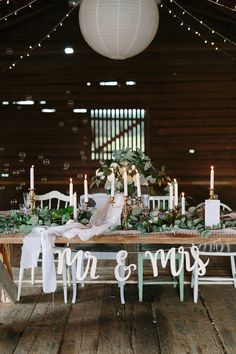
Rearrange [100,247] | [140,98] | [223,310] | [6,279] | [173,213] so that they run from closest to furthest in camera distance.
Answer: [173,213] < [223,310] < [6,279] < [100,247] < [140,98]

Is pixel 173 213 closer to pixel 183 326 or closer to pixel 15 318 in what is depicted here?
pixel 183 326

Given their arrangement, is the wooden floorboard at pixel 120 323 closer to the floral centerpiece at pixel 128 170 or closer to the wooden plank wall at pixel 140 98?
the floral centerpiece at pixel 128 170

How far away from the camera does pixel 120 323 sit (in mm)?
3504

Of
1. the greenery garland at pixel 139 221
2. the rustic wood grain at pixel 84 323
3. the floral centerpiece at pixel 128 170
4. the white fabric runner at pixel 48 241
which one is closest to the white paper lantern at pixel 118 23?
the floral centerpiece at pixel 128 170

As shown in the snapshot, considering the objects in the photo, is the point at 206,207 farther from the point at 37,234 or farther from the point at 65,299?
the point at 65,299

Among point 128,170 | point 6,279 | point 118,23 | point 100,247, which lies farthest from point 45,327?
point 118,23

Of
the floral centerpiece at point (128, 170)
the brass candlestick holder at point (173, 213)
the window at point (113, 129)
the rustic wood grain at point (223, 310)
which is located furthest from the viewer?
the window at point (113, 129)

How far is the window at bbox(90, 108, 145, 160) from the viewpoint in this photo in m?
7.99

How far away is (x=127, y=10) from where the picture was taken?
402cm

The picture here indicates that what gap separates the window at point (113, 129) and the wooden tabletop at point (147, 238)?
4.81m

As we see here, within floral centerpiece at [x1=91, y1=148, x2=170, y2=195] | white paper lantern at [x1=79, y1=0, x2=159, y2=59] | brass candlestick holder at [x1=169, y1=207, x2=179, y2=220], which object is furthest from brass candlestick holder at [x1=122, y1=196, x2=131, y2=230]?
white paper lantern at [x1=79, y1=0, x2=159, y2=59]

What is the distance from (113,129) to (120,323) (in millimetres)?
4940

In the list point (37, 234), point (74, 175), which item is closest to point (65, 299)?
point (37, 234)

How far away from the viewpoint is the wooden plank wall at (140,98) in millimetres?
7766
